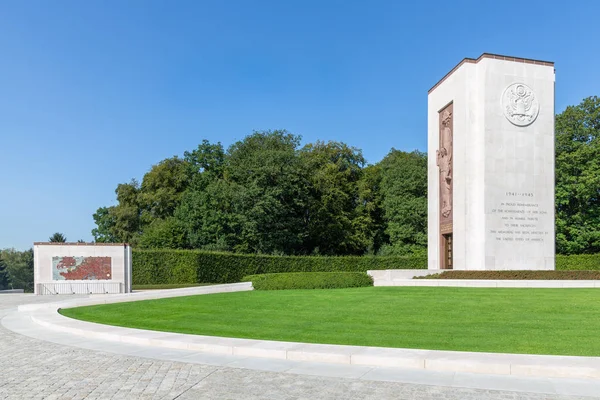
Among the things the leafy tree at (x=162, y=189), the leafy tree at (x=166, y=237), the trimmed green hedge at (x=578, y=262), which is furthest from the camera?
the leafy tree at (x=162, y=189)

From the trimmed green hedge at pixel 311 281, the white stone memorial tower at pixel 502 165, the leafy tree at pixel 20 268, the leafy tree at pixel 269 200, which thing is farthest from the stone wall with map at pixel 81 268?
the leafy tree at pixel 20 268

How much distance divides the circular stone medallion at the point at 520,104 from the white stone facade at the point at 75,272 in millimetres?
27625

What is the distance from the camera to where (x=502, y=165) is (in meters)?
33.3

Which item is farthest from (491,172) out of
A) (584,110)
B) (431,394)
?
(431,394)

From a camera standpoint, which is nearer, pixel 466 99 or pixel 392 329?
pixel 392 329

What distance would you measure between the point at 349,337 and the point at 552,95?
1180 inches

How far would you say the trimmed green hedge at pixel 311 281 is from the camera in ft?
92.0

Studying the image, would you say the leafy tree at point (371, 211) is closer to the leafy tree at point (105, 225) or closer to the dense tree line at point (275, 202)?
the dense tree line at point (275, 202)

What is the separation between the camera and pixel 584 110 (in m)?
48.9

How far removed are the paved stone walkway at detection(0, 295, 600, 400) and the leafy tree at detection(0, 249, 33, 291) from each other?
105m

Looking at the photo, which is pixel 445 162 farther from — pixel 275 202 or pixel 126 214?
Answer: pixel 126 214

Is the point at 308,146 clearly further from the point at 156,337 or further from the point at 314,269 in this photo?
the point at 156,337

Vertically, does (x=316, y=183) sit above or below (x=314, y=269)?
above

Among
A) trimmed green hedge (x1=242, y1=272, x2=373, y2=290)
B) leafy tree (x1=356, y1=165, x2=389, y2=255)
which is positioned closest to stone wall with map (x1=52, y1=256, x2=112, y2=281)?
trimmed green hedge (x1=242, y1=272, x2=373, y2=290)
